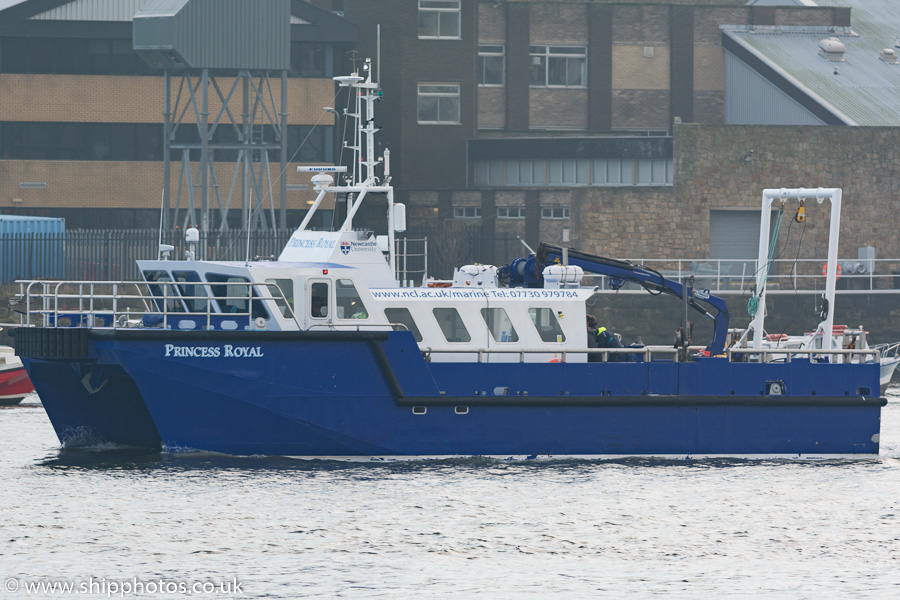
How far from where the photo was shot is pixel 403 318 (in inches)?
891

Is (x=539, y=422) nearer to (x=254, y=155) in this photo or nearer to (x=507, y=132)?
(x=254, y=155)

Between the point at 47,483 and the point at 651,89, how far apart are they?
4157cm

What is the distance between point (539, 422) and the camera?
884 inches

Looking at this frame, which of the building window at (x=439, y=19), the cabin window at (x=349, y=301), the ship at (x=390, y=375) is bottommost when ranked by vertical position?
the ship at (x=390, y=375)

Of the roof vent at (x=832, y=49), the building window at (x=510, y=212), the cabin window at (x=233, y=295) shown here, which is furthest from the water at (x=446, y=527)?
the roof vent at (x=832, y=49)

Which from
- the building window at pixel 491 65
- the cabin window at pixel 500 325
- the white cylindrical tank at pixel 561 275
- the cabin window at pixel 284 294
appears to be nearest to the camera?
the cabin window at pixel 284 294

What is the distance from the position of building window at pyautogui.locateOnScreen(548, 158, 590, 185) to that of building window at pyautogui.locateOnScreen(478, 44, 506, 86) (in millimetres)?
5017

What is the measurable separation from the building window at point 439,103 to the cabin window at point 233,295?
33.0 meters

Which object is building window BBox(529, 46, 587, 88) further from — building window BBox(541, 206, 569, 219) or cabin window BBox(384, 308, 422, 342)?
cabin window BBox(384, 308, 422, 342)

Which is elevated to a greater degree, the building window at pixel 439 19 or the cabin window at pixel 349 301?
the building window at pixel 439 19

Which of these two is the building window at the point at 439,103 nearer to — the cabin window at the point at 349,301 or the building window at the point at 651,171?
the building window at the point at 651,171

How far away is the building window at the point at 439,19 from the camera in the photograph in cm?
5509

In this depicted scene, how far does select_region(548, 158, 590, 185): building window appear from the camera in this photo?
54812 mm

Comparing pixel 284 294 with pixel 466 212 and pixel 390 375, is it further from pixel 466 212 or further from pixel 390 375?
pixel 466 212
